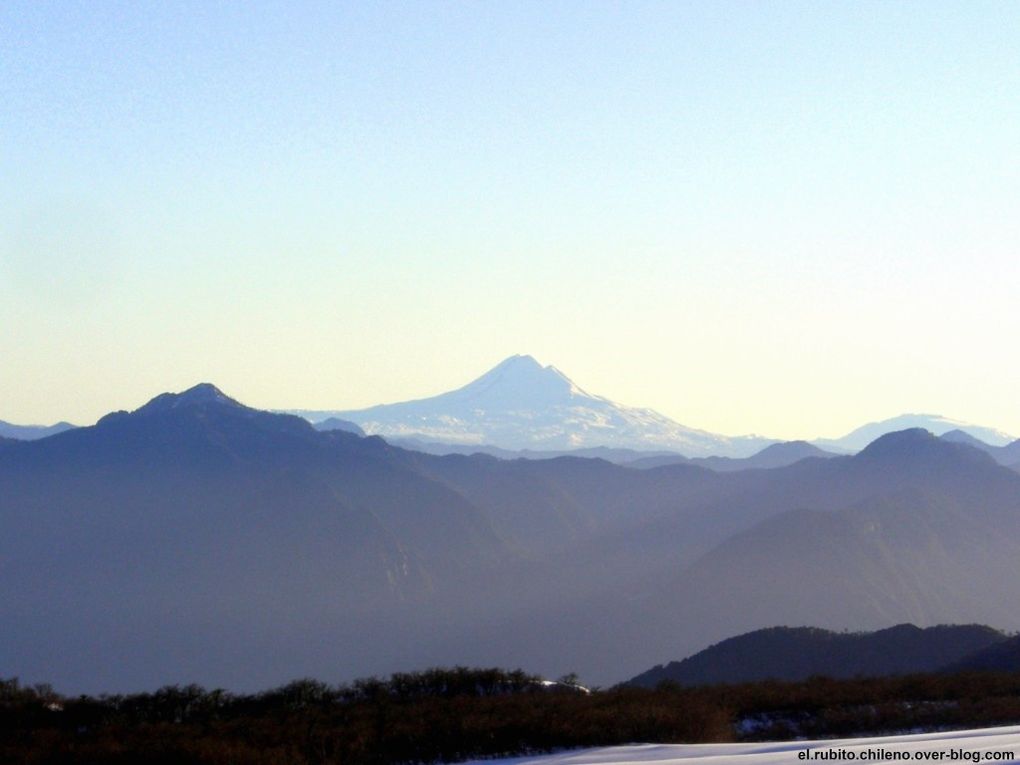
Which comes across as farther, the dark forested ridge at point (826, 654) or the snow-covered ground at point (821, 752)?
the dark forested ridge at point (826, 654)

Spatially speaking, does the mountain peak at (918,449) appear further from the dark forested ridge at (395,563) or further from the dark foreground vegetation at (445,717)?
the dark foreground vegetation at (445,717)

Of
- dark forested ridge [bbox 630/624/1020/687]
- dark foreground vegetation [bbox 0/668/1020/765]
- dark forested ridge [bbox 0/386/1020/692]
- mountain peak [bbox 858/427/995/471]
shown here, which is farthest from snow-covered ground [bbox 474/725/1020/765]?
mountain peak [bbox 858/427/995/471]

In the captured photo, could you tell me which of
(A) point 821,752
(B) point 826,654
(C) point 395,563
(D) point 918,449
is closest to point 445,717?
(A) point 821,752

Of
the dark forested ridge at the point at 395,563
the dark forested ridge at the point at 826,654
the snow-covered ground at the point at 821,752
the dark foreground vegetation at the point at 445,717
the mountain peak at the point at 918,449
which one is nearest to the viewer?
the snow-covered ground at the point at 821,752

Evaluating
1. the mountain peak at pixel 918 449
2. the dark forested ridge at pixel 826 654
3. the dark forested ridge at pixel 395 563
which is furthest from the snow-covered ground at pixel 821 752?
the mountain peak at pixel 918 449

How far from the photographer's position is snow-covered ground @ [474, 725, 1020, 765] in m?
13.8

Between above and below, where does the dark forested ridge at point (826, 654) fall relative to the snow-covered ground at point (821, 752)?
below

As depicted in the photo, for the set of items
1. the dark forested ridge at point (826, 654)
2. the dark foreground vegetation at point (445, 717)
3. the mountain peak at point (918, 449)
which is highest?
the mountain peak at point (918, 449)

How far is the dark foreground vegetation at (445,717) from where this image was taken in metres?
18.1

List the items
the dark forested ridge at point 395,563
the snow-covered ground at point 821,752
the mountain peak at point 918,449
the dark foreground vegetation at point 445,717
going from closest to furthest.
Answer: the snow-covered ground at point 821,752 → the dark foreground vegetation at point 445,717 → the dark forested ridge at point 395,563 → the mountain peak at point 918,449

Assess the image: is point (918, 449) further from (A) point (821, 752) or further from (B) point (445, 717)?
(A) point (821, 752)

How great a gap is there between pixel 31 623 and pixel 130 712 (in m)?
131

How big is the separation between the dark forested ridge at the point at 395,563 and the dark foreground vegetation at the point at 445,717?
305ft

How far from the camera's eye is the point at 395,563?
545ft
